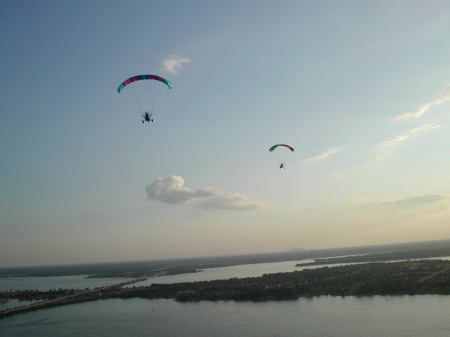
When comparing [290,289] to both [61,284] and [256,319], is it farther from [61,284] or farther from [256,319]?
[61,284]

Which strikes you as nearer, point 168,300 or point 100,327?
point 100,327

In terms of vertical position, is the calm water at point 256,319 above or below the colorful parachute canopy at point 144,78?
below

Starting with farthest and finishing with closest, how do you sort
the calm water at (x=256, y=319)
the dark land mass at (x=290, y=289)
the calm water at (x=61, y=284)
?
the calm water at (x=61, y=284), the dark land mass at (x=290, y=289), the calm water at (x=256, y=319)

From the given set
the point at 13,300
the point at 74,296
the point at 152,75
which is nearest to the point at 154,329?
the point at 152,75

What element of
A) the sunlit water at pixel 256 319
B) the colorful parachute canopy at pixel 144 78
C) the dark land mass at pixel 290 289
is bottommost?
the sunlit water at pixel 256 319

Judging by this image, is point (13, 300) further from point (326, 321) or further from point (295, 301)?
point (326, 321)

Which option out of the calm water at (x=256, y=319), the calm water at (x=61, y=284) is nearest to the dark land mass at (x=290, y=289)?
the calm water at (x=256, y=319)

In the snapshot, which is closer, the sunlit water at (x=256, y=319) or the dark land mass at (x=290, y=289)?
the sunlit water at (x=256, y=319)

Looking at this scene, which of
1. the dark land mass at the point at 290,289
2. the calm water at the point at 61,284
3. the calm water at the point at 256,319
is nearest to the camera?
the calm water at the point at 256,319

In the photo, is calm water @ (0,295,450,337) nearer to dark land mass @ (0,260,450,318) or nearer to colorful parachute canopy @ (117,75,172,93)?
dark land mass @ (0,260,450,318)

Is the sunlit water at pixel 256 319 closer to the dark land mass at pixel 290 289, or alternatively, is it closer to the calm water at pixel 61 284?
the dark land mass at pixel 290 289
